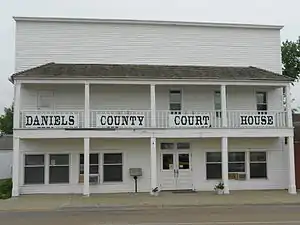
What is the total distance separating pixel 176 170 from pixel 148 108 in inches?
144

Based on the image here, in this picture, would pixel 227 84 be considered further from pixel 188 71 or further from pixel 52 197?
pixel 52 197

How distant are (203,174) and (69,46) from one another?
10093 millimetres

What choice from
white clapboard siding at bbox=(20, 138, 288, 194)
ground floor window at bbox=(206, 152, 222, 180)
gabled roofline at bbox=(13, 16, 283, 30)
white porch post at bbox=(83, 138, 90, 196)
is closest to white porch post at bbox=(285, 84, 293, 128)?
white clapboard siding at bbox=(20, 138, 288, 194)

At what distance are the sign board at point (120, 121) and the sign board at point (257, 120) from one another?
5.32 meters

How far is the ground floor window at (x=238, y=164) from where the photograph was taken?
79.8ft

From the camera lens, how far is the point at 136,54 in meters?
24.8

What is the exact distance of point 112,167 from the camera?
23.7 meters

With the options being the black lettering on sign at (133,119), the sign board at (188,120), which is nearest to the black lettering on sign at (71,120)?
the black lettering on sign at (133,119)

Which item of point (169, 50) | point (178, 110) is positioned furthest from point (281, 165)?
point (169, 50)

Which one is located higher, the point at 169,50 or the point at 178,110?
the point at 169,50

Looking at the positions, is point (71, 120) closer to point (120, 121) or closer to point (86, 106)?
point (86, 106)

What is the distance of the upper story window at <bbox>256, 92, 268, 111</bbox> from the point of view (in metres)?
25.1

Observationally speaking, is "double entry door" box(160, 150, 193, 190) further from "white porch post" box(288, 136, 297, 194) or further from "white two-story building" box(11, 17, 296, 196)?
"white porch post" box(288, 136, 297, 194)

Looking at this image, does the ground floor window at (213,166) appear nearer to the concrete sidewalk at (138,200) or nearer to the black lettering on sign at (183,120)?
the concrete sidewalk at (138,200)
